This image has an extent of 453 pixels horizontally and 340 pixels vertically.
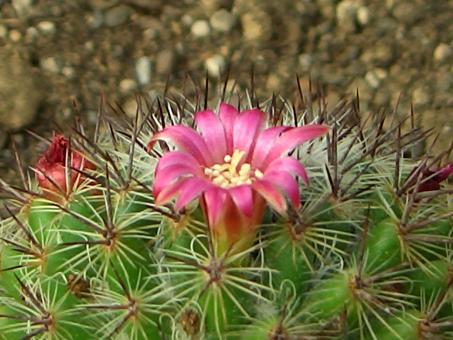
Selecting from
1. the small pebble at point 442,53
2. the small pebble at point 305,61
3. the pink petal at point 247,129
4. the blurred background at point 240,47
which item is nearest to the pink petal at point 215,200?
the pink petal at point 247,129

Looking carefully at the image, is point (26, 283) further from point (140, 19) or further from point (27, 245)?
point (140, 19)

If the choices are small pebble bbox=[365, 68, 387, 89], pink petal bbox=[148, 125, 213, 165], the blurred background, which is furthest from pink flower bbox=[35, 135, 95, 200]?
small pebble bbox=[365, 68, 387, 89]

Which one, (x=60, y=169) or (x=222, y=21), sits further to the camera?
(x=222, y=21)

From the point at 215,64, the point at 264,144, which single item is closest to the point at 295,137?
the point at 264,144

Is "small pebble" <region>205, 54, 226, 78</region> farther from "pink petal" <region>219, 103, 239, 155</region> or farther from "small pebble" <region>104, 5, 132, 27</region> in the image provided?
"pink petal" <region>219, 103, 239, 155</region>

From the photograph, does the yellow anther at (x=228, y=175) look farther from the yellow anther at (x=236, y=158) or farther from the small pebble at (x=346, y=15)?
the small pebble at (x=346, y=15)

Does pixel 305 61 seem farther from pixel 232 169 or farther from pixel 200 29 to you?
pixel 232 169
